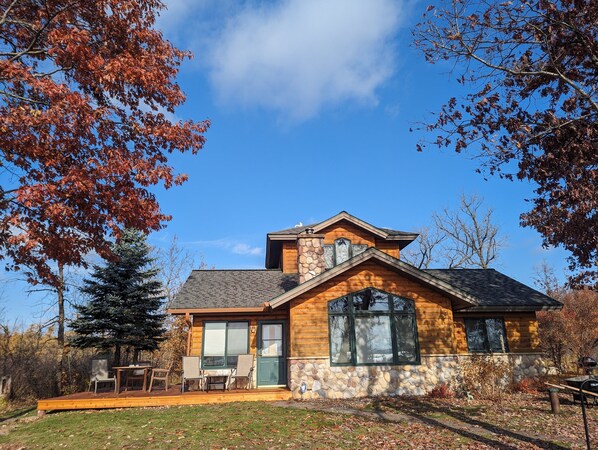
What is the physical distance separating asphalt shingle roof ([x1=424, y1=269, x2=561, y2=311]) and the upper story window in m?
3.84

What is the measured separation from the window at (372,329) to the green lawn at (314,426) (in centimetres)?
164

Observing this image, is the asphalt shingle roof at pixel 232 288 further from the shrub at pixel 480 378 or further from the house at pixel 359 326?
the shrub at pixel 480 378

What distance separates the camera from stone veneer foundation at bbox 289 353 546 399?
489 inches

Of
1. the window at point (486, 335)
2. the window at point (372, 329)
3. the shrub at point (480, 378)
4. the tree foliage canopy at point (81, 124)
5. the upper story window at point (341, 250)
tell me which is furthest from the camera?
the upper story window at point (341, 250)

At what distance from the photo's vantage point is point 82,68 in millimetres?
7500

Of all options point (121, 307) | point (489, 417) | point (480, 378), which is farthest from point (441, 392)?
point (121, 307)

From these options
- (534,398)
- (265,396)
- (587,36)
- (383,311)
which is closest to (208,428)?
(265,396)

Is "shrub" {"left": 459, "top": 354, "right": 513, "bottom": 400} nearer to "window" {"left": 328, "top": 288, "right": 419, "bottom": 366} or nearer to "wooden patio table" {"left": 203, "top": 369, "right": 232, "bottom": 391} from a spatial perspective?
"window" {"left": 328, "top": 288, "right": 419, "bottom": 366}

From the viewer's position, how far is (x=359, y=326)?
13.2 metres

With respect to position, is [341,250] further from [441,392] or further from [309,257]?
[441,392]

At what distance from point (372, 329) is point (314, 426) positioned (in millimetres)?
5121

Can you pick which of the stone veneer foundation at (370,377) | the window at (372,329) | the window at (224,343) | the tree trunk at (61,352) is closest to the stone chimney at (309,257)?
the window at (372,329)

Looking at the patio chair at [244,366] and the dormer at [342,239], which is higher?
the dormer at [342,239]

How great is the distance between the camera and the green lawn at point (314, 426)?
757 centimetres
